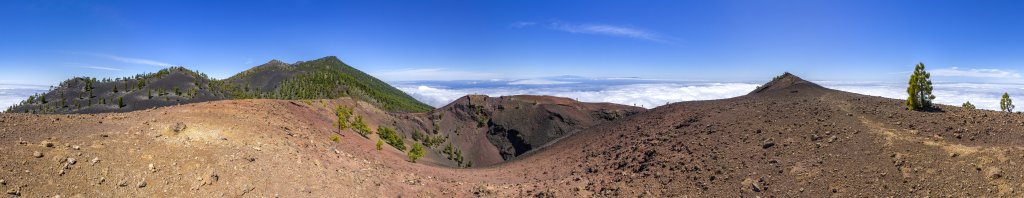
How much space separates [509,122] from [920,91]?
3763 centimetres

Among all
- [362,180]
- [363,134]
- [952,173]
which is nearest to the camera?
[952,173]

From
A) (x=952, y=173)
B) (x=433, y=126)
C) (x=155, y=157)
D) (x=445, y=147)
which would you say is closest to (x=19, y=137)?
(x=155, y=157)

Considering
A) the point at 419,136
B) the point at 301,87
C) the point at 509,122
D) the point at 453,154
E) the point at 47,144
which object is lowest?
the point at 453,154

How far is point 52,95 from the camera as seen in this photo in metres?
51.5

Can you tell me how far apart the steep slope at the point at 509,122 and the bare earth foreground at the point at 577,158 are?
22.9 m

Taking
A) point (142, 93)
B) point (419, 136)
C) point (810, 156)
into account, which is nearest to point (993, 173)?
point (810, 156)

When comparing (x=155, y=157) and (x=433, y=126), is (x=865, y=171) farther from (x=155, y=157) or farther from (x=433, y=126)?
(x=433, y=126)

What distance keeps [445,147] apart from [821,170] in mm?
33615

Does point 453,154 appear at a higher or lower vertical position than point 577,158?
lower

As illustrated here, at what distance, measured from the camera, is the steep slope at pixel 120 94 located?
47.6 metres

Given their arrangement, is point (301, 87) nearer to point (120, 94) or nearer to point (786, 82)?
point (120, 94)

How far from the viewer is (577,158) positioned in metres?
26.0

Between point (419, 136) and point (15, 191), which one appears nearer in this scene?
point (15, 191)

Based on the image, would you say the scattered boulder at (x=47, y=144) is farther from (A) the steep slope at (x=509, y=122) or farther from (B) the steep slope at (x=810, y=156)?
(A) the steep slope at (x=509, y=122)
